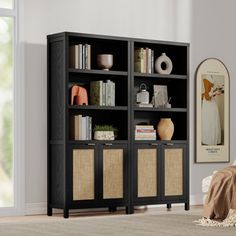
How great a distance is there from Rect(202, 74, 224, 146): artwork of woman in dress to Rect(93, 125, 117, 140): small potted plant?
170 cm

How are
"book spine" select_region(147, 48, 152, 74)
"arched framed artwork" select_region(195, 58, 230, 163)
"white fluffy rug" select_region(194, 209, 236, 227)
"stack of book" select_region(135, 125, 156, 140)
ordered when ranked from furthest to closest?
"arched framed artwork" select_region(195, 58, 230, 163) → "book spine" select_region(147, 48, 152, 74) → "stack of book" select_region(135, 125, 156, 140) → "white fluffy rug" select_region(194, 209, 236, 227)

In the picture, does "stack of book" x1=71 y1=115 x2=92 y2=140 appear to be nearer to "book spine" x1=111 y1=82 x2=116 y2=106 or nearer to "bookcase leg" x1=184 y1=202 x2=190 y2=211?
"book spine" x1=111 y1=82 x2=116 y2=106

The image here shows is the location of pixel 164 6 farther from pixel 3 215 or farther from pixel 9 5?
pixel 3 215

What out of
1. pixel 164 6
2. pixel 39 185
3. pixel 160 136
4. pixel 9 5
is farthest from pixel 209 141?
pixel 9 5

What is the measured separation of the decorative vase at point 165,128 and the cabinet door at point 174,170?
137mm

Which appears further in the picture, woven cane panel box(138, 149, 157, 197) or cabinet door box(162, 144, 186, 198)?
cabinet door box(162, 144, 186, 198)

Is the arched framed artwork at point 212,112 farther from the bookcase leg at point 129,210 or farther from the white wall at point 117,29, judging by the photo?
the bookcase leg at point 129,210

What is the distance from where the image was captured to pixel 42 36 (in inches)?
317

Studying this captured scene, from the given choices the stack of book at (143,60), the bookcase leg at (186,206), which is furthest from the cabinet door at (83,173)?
the bookcase leg at (186,206)

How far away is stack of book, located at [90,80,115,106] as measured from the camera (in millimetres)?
7988

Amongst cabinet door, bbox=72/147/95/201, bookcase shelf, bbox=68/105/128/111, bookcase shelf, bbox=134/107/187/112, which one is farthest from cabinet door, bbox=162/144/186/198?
cabinet door, bbox=72/147/95/201

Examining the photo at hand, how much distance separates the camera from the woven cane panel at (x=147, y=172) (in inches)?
323

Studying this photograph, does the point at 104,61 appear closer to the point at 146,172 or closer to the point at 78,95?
the point at 78,95

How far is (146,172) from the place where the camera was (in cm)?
823
